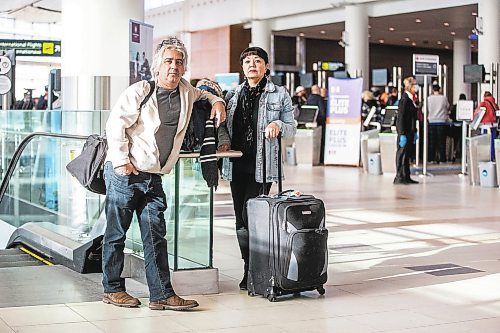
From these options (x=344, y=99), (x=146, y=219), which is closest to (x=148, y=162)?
(x=146, y=219)

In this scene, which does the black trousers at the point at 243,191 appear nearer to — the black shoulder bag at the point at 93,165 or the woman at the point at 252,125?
the woman at the point at 252,125

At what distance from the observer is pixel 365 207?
38.3ft

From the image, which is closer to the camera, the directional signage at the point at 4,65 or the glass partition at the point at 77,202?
the glass partition at the point at 77,202

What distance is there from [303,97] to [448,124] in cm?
363

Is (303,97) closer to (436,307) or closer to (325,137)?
(325,137)

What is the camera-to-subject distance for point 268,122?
237 inches

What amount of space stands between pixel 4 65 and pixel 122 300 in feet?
31.4

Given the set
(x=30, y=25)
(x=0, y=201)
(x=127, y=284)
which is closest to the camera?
(x=127, y=284)

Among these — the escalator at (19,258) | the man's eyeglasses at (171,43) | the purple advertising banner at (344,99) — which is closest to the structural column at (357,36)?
the purple advertising banner at (344,99)

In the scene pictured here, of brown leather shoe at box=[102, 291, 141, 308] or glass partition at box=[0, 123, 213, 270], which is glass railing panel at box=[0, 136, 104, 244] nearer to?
glass partition at box=[0, 123, 213, 270]

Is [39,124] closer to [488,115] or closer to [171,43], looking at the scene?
[171,43]

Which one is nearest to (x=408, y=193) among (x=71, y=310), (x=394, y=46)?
(x=71, y=310)

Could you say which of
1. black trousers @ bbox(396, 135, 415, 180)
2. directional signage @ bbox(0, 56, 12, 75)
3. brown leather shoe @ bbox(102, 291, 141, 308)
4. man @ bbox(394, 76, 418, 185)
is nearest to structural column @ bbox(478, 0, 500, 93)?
man @ bbox(394, 76, 418, 185)

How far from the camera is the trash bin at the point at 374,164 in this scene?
17.3m
